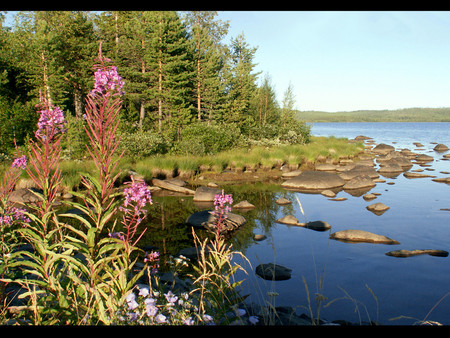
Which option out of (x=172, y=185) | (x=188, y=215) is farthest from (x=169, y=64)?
(x=188, y=215)

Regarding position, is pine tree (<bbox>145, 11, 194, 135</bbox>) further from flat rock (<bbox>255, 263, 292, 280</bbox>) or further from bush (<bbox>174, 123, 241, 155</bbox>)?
flat rock (<bbox>255, 263, 292, 280</bbox>)

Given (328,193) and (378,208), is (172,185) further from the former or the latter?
(378,208)

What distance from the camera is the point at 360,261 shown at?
7.78 m

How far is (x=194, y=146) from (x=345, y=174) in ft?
28.6

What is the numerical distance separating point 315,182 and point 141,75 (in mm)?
14953

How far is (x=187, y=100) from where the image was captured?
2720cm

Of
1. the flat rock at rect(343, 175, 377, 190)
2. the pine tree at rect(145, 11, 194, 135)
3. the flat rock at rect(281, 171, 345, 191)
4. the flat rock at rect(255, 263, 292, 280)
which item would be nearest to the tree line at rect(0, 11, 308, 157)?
the pine tree at rect(145, 11, 194, 135)

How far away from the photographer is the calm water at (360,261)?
19.0ft

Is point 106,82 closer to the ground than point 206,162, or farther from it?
farther from it

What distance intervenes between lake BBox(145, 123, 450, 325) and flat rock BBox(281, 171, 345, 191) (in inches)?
65.8

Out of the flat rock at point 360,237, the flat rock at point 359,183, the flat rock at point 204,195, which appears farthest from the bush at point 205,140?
the flat rock at point 360,237

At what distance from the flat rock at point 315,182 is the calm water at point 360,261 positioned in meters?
2.28

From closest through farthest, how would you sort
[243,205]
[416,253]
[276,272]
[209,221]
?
[276,272], [416,253], [209,221], [243,205]
